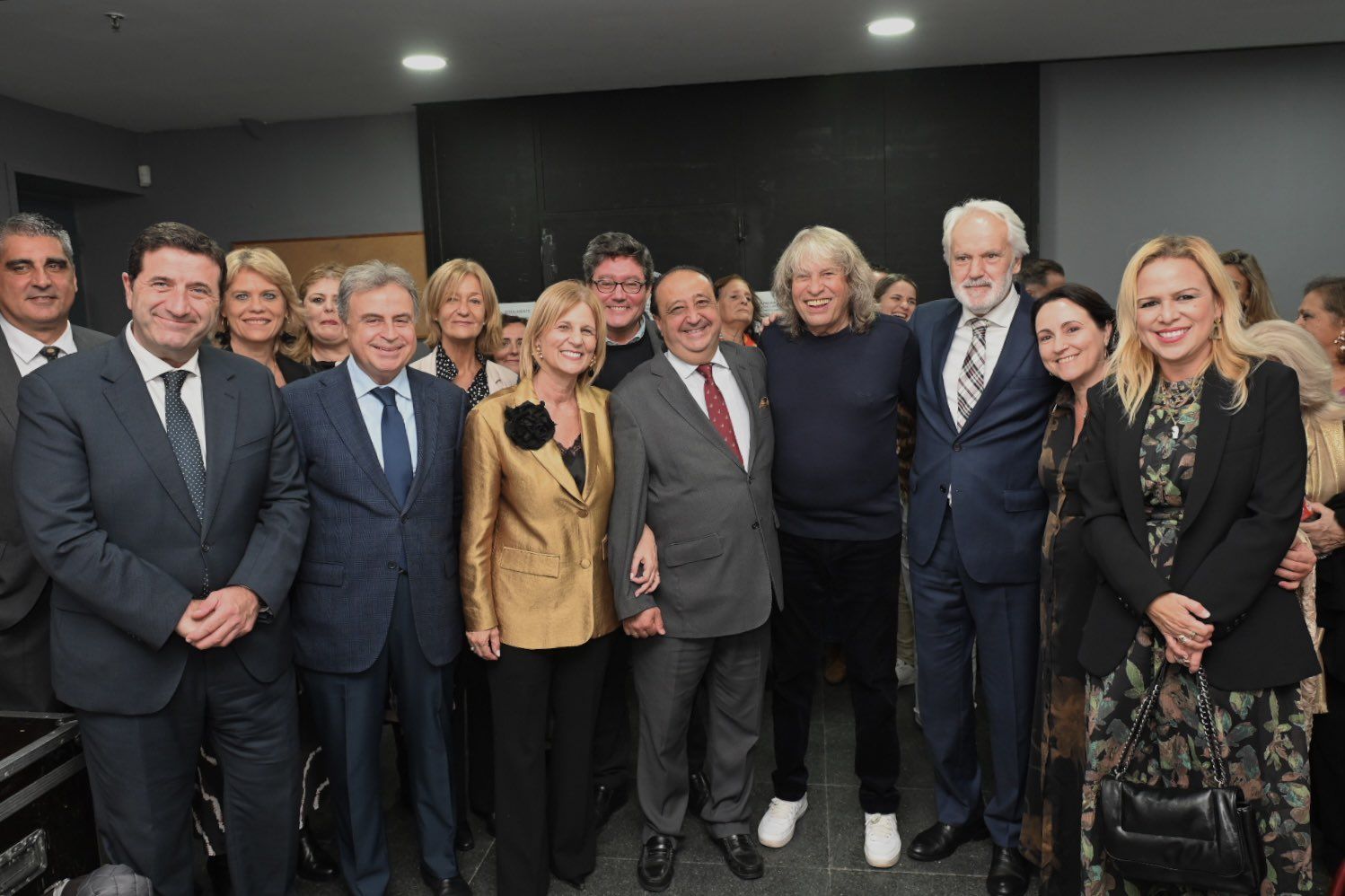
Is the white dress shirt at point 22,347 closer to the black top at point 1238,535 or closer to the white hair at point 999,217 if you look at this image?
the white hair at point 999,217

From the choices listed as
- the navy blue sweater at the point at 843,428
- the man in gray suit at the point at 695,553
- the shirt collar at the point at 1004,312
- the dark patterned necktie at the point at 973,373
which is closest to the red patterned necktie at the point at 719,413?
the man in gray suit at the point at 695,553

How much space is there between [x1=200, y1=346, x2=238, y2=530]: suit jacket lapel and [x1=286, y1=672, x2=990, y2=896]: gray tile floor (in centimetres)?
141

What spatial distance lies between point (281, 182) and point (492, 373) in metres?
4.90

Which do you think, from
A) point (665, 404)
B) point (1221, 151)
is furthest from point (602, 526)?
point (1221, 151)

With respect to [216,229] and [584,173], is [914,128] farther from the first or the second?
[216,229]

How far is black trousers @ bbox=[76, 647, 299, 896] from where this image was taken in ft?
7.41

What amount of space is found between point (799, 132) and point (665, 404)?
4.42 m

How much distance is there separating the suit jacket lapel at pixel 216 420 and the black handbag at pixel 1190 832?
7.49ft

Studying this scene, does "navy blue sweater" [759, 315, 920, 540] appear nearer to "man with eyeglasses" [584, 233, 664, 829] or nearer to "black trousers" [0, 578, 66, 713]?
"man with eyeglasses" [584, 233, 664, 829]

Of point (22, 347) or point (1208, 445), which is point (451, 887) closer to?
point (22, 347)

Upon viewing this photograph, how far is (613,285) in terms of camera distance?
136 inches

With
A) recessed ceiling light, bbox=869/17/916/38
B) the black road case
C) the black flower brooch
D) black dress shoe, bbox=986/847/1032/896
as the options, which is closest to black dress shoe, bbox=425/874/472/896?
the black road case

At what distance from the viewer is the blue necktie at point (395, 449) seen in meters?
2.62

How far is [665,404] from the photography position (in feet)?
9.17
